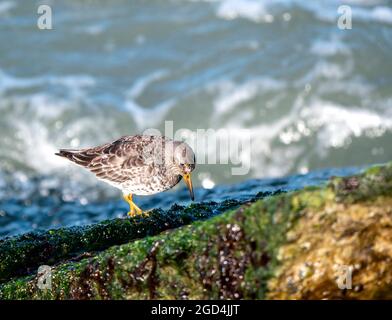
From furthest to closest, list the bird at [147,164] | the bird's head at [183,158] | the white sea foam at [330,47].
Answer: the white sea foam at [330,47]
the bird at [147,164]
the bird's head at [183,158]

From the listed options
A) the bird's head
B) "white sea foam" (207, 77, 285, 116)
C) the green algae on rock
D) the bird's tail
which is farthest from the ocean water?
the green algae on rock

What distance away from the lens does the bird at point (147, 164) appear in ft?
25.4

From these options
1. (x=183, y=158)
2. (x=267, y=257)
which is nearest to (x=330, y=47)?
(x=183, y=158)

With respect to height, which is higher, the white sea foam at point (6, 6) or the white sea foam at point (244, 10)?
the white sea foam at point (6, 6)

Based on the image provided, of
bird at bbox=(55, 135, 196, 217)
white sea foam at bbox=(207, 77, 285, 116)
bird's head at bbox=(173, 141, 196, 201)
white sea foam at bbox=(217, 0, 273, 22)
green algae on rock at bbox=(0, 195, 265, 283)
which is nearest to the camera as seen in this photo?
green algae on rock at bbox=(0, 195, 265, 283)

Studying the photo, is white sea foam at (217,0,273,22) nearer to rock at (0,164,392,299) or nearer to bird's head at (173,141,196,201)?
bird's head at (173,141,196,201)

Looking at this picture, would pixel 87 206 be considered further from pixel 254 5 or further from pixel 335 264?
pixel 254 5

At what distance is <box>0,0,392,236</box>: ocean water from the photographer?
1395 centimetres

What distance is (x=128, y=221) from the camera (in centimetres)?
670

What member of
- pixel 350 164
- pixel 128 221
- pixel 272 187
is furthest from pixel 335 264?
pixel 350 164

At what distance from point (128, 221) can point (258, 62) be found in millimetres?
10517

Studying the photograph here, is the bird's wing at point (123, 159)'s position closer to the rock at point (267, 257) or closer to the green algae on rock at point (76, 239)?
the green algae on rock at point (76, 239)

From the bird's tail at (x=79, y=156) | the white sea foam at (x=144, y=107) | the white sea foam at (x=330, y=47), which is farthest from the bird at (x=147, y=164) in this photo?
the white sea foam at (x=330, y=47)

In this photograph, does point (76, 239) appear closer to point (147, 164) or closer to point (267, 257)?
point (147, 164)
